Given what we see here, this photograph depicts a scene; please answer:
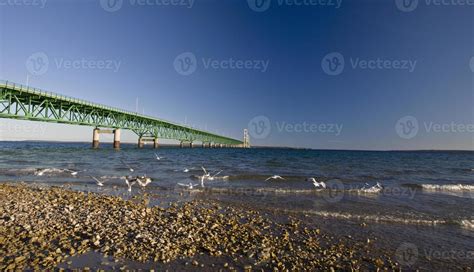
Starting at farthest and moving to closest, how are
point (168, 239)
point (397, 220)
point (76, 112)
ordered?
point (76, 112) < point (397, 220) < point (168, 239)

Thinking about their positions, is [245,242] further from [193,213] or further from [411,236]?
[411,236]

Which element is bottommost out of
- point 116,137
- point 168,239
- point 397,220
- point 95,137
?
point 397,220

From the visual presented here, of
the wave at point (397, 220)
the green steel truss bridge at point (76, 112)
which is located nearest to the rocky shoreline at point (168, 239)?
the wave at point (397, 220)

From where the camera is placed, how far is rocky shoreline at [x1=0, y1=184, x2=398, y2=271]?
5.58 meters

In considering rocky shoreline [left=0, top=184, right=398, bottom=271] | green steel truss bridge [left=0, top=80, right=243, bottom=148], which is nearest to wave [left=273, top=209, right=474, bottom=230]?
rocky shoreline [left=0, top=184, right=398, bottom=271]

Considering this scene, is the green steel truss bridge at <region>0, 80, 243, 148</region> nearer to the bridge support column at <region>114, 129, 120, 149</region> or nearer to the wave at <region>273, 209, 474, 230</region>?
the bridge support column at <region>114, 129, 120, 149</region>

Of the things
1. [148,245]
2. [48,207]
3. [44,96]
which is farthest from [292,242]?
[44,96]

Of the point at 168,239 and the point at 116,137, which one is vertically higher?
the point at 116,137

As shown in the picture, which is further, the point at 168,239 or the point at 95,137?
the point at 95,137

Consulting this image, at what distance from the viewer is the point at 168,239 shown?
258 inches

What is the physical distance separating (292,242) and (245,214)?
314 centimetres

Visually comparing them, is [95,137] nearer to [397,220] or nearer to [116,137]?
[116,137]

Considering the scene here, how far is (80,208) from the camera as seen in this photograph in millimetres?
9336

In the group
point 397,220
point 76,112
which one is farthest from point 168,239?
point 76,112
